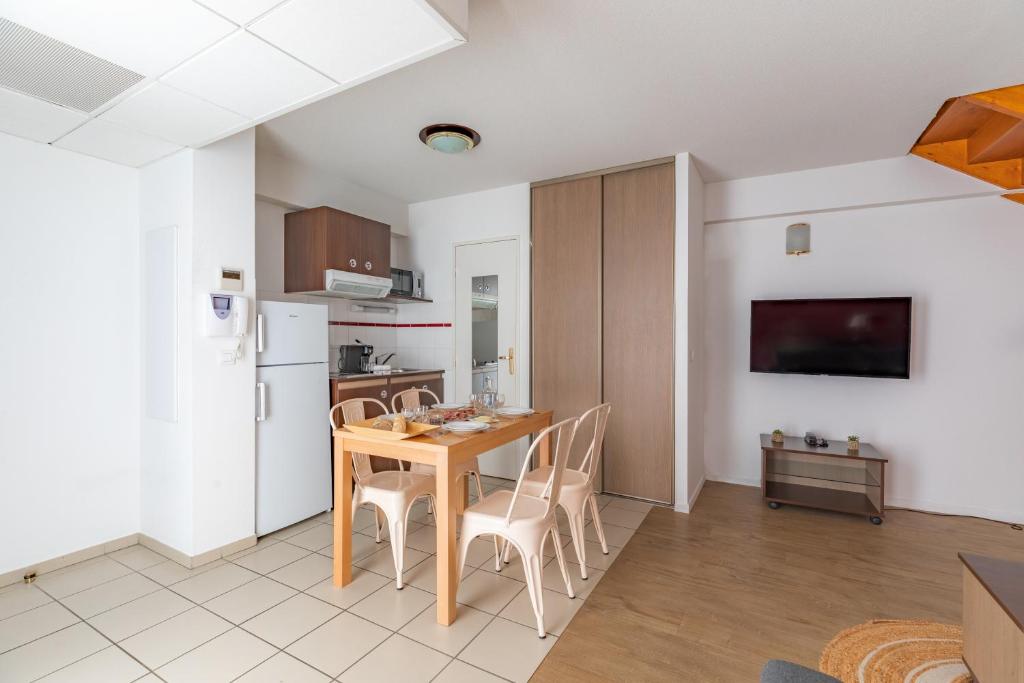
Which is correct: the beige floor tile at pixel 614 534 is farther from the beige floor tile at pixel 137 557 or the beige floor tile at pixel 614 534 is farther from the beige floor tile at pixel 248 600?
the beige floor tile at pixel 137 557

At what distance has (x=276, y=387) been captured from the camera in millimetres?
3242

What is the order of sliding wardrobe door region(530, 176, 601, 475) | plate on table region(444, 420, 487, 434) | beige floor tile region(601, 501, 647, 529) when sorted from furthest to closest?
sliding wardrobe door region(530, 176, 601, 475), beige floor tile region(601, 501, 647, 529), plate on table region(444, 420, 487, 434)

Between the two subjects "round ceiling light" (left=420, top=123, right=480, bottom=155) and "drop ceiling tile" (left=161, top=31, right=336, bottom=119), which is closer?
"drop ceiling tile" (left=161, top=31, right=336, bottom=119)

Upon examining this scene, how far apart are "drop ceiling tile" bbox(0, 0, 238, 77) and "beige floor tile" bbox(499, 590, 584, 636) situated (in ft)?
8.77

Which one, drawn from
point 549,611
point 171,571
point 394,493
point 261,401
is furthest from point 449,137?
point 171,571

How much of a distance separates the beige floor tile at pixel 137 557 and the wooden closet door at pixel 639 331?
123 inches

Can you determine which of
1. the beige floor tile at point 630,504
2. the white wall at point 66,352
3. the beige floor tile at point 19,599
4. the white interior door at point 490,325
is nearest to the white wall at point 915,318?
the beige floor tile at point 630,504

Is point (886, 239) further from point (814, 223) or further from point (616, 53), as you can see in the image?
point (616, 53)

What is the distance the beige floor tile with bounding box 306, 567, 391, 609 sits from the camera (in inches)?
94.7

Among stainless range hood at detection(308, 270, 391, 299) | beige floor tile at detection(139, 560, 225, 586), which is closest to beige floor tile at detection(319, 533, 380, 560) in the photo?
beige floor tile at detection(139, 560, 225, 586)

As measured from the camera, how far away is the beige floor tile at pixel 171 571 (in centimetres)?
262

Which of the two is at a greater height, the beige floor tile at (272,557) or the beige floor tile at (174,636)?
the beige floor tile at (174,636)

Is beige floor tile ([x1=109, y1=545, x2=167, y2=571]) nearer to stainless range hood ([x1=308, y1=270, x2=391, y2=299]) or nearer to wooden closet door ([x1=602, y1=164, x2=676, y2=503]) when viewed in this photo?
stainless range hood ([x1=308, y1=270, x2=391, y2=299])

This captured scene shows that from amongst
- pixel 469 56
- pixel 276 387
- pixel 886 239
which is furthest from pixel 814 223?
pixel 276 387
